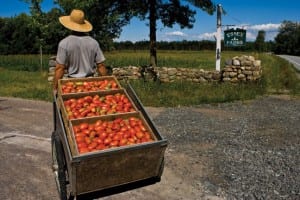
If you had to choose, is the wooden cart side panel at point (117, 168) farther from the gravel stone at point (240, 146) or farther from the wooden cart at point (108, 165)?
the gravel stone at point (240, 146)

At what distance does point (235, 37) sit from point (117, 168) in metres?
13.8

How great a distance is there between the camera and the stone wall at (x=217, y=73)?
1508 cm

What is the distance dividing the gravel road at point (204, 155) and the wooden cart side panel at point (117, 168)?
0.75 metres

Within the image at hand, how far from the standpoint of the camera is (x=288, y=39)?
355ft

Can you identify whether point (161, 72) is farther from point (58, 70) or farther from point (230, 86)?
point (58, 70)

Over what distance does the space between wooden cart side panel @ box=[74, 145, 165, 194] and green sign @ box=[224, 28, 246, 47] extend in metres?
13.4

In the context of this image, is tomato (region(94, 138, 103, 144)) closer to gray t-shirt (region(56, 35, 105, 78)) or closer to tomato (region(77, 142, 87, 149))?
tomato (region(77, 142, 87, 149))

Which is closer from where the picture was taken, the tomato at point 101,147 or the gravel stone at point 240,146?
the tomato at point 101,147

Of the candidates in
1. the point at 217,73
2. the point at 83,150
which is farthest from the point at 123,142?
the point at 217,73

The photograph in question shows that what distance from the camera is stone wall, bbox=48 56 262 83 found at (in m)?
15.1

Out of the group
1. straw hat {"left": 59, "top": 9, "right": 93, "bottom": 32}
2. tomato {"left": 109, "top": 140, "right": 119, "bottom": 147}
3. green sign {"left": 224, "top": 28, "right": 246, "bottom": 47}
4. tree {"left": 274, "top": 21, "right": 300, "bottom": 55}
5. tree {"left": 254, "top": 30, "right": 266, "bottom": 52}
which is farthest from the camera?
tree {"left": 274, "top": 21, "right": 300, "bottom": 55}

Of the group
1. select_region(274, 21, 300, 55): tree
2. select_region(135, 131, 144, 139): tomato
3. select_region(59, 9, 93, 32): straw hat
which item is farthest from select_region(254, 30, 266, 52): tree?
select_region(135, 131, 144, 139): tomato

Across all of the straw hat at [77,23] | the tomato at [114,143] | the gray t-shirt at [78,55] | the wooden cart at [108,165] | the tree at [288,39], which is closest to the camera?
the wooden cart at [108,165]

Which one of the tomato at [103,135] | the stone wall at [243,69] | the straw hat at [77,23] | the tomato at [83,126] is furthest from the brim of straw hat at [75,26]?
the stone wall at [243,69]
